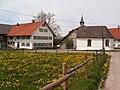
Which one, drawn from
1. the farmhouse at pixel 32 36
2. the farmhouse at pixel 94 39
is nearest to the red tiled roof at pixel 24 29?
the farmhouse at pixel 32 36

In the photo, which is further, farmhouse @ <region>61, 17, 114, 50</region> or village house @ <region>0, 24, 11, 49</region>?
village house @ <region>0, 24, 11, 49</region>

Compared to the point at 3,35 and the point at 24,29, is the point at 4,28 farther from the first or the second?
the point at 24,29

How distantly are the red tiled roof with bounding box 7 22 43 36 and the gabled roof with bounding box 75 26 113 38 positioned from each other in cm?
1390

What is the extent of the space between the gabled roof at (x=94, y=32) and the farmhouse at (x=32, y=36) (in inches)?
528

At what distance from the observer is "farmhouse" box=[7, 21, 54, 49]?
75688 millimetres

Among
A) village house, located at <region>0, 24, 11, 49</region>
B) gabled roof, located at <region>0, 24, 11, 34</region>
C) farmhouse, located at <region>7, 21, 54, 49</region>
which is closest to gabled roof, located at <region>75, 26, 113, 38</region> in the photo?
farmhouse, located at <region>7, 21, 54, 49</region>

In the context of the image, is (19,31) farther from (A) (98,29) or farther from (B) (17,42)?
(A) (98,29)

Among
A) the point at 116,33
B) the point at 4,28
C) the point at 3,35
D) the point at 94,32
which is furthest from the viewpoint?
the point at 116,33

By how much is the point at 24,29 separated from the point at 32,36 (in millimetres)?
6123

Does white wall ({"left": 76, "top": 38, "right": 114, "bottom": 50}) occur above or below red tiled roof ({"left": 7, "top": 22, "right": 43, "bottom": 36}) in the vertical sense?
below

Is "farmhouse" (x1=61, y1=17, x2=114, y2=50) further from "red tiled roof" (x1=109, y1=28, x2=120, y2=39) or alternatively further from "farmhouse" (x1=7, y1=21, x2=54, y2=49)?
"red tiled roof" (x1=109, y1=28, x2=120, y2=39)

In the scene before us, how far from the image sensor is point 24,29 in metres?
80.3

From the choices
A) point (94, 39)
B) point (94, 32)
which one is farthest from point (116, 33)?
point (94, 39)

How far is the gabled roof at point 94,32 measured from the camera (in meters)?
68.1
